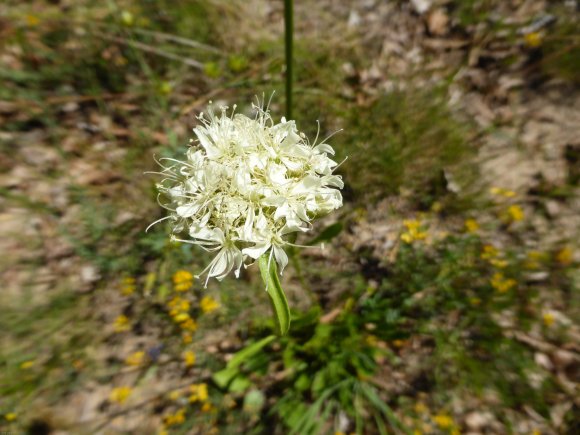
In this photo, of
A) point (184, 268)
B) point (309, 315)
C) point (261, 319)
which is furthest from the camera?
point (184, 268)

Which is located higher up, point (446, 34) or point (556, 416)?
point (446, 34)

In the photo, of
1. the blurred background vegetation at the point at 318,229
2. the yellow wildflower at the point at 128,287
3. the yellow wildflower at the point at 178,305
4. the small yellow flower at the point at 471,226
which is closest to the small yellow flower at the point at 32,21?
the blurred background vegetation at the point at 318,229

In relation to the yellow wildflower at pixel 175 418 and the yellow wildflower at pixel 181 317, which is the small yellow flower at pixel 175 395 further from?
the yellow wildflower at pixel 181 317

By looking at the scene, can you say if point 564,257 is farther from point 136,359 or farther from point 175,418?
point 136,359

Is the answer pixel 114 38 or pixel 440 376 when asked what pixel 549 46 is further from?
pixel 114 38

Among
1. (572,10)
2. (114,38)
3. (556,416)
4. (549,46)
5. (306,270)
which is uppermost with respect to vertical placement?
(114,38)

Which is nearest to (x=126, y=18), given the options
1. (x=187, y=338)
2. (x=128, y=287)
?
(x=128, y=287)

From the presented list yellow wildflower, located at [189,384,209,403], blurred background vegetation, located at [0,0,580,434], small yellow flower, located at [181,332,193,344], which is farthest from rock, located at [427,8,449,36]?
yellow wildflower, located at [189,384,209,403]

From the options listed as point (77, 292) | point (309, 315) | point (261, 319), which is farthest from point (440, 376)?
point (77, 292)
